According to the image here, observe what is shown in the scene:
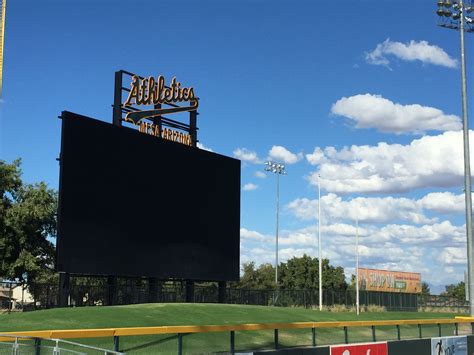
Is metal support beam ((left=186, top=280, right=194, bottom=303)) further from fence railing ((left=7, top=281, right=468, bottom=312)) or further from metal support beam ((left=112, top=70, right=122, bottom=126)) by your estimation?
metal support beam ((left=112, top=70, right=122, bottom=126))

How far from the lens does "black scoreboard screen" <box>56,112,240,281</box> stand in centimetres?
3052

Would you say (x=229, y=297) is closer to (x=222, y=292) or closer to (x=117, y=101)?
(x=222, y=292)

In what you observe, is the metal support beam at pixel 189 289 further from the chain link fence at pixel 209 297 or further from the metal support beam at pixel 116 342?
the metal support beam at pixel 116 342

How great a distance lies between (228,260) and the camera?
1622 inches

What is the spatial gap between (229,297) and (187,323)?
23.0 m

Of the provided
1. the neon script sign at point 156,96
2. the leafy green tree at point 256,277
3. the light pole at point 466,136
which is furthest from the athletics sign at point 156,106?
the leafy green tree at point 256,277

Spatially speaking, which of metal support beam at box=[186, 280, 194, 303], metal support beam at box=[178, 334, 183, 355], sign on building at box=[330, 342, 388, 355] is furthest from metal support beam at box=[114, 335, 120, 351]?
metal support beam at box=[186, 280, 194, 303]

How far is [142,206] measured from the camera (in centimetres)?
3472

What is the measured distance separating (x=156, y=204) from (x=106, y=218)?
4.38 metres

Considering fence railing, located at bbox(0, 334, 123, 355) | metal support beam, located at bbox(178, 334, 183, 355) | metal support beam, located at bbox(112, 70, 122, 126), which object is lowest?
metal support beam, located at bbox(178, 334, 183, 355)

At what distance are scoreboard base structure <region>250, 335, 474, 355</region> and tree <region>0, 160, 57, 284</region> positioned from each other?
33.7 metres

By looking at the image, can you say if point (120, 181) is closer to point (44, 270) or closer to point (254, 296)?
point (44, 270)

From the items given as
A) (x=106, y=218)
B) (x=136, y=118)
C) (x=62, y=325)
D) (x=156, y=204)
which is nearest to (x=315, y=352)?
(x=62, y=325)

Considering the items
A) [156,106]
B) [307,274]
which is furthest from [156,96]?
[307,274]
